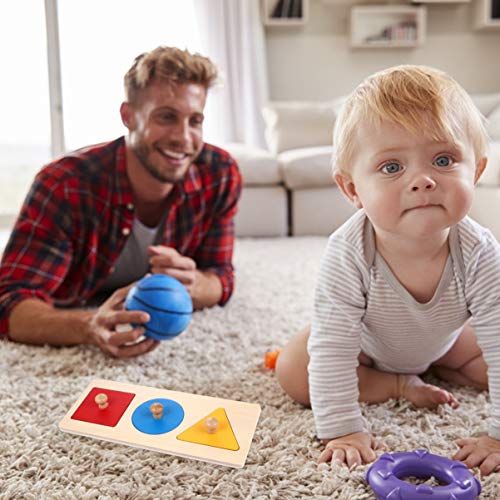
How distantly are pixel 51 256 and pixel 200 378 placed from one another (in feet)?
1.50

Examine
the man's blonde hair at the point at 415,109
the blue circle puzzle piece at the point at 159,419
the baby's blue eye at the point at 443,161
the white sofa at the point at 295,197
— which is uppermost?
the man's blonde hair at the point at 415,109

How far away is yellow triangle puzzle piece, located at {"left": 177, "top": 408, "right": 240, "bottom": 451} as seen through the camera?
79cm

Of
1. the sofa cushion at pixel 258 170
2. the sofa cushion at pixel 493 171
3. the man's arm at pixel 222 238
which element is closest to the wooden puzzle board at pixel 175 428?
the man's arm at pixel 222 238

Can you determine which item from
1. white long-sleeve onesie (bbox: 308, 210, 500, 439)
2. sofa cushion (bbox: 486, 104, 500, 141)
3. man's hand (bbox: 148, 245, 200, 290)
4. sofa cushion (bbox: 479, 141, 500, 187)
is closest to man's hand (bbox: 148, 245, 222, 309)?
man's hand (bbox: 148, 245, 200, 290)

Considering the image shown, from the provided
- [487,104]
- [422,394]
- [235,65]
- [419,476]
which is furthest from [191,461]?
[235,65]

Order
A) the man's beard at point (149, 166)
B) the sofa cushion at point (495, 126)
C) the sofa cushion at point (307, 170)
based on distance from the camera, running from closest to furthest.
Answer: the man's beard at point (149, 166), the sofa cushion at point (307, 170), the sofa cushion at point (495, 126)

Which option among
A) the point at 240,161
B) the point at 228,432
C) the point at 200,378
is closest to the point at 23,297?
the point at 200,378

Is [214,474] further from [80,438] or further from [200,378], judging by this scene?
[200,378]

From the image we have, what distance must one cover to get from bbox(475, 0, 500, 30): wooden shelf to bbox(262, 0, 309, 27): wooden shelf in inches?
41.7

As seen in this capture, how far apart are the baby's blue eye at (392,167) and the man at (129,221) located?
0.54 m

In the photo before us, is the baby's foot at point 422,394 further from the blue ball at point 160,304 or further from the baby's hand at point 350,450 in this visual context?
the blue ball at point 160,304

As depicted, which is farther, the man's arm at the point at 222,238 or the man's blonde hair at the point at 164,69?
the man's arm at the point at 222,238

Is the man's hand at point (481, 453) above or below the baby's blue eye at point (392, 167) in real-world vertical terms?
below

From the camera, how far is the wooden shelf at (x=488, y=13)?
141 inches
